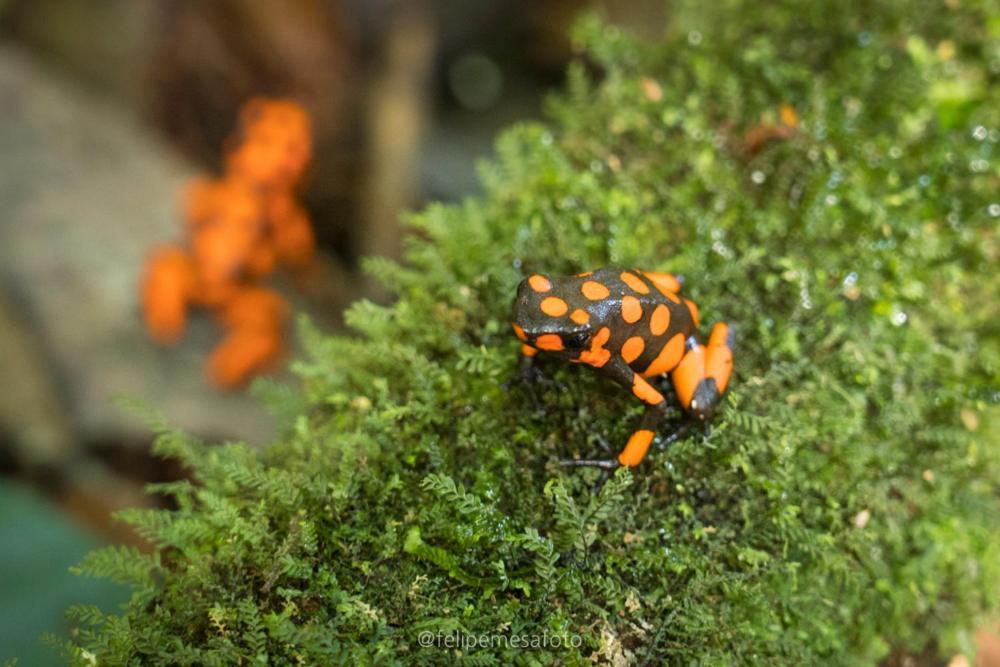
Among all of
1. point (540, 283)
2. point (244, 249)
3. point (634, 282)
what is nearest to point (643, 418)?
point (634, 282)

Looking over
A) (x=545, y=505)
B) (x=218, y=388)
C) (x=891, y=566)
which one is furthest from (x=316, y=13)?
(x=891, y=566)

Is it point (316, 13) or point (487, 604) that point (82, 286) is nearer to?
point (316, 13)

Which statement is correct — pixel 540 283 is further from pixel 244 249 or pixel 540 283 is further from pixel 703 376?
pixel 244 249

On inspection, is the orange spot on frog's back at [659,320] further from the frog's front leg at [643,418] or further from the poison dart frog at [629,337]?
the frog's front leg at [643,418]

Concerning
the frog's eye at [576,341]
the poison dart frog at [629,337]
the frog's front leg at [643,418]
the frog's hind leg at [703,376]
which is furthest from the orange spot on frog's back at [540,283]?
the frog's hind leg at [703,376]

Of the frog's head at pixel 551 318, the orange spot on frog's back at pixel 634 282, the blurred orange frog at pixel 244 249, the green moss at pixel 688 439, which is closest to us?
the green moss at pixel 688 439

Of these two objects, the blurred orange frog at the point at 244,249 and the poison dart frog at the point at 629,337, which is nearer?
the poison dart frog at the point at 629,337
